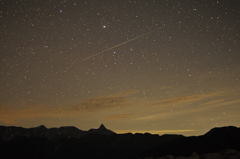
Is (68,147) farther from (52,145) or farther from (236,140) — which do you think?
(236,140)

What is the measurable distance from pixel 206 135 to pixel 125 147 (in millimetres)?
69738

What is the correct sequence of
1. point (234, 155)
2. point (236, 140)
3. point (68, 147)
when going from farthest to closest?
1. point (68, 147)
2. point (236, 140)
3. point (234, 155)

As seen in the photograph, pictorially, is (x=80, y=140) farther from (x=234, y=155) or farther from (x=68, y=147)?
(x=234, y=155)

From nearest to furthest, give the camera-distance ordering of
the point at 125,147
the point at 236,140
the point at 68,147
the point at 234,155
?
1. the point at 234,155
2. the point at 236,140
3. the point at 125,147
4. the point at 68,147

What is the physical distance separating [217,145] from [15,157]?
573ft

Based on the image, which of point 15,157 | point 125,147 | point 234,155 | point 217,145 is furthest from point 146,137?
point 15,157

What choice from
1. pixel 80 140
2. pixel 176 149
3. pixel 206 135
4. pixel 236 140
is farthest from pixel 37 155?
pixel 236 140

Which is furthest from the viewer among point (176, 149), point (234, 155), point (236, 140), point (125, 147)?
point (125, 147)

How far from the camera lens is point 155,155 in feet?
364

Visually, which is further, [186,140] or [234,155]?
[186,140]

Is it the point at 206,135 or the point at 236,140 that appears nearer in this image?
the point at 236,140

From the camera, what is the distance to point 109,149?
164000 millimetres

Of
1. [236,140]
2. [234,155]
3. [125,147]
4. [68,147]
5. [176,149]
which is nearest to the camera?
[234,155]

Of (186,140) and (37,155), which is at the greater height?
(186,140)
